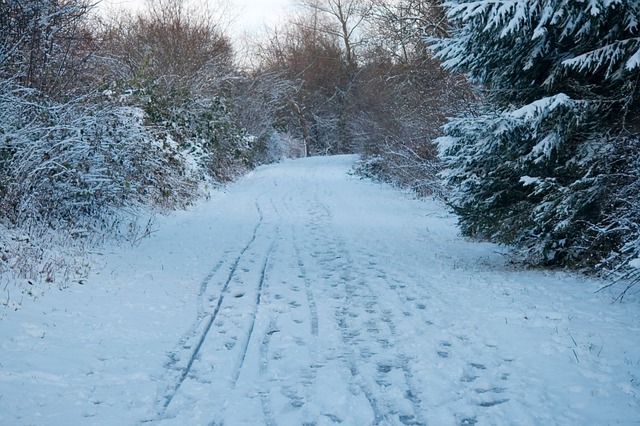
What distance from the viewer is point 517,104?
7449 mm

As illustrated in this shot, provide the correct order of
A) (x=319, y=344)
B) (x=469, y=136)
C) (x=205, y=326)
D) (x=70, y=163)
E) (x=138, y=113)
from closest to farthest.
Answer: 1. (x=319, y=344)
2. (x=205, y=326)
3. (x=469, y=136)
4. (x=70, y=163)
5. (x=138, y=113)

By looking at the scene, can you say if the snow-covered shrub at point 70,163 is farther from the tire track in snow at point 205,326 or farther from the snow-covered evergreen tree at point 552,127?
the snow-covered evergreen tree at point 552,127

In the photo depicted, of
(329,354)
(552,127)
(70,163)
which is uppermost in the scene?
(552,127)

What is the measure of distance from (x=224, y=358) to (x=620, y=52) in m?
5.74

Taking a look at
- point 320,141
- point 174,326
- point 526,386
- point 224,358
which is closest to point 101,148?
point 174,326

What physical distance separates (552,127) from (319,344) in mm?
4250

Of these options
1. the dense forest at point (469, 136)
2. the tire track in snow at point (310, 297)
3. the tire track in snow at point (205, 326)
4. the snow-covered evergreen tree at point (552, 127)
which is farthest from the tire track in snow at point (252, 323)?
the snow-covered evergreen tree at point (552, 127)

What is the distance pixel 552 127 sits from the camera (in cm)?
684

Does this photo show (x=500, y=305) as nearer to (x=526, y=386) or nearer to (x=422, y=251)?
(x=526, y=386)

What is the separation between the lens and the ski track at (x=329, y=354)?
387cm

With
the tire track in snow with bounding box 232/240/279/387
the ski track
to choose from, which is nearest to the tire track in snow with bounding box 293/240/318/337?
the ski track

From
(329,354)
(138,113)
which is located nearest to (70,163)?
(138,113)

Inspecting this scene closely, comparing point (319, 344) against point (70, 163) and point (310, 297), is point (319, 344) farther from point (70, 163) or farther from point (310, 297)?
point (70, 163)

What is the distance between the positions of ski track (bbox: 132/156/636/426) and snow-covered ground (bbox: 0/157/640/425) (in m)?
0.02
